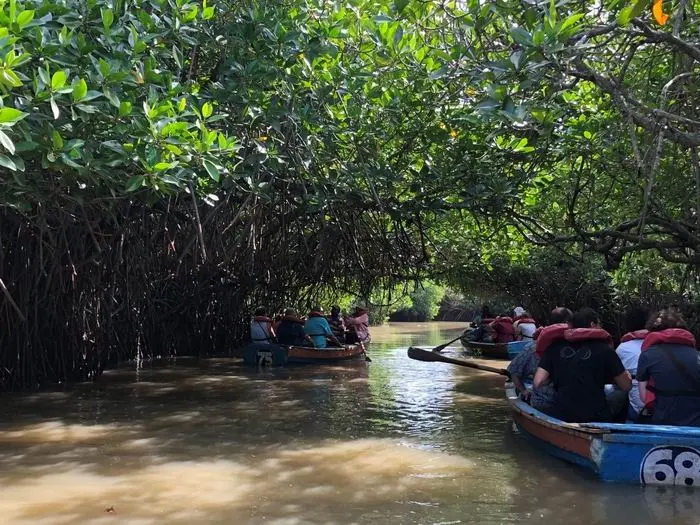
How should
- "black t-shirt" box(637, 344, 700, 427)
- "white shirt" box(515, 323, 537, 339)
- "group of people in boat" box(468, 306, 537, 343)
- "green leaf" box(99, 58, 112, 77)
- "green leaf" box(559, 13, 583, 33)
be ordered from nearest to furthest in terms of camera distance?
"green leaf" box(559, 13, 583, 33)
"green leaf" box(99, 58, 112, 77)
"black t-shirt" box(637, 344, 700, 427)
"white shirt" box(515, 323, 537, 339)
"group of people in boat" box(468, 306, 537, 343)

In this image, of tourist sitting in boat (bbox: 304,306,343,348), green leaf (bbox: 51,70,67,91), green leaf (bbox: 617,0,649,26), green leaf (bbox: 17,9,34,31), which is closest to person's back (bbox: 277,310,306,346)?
tourist sitting in boat (bbox: 304,306,343,348)

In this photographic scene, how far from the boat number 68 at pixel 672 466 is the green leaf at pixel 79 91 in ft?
13.5

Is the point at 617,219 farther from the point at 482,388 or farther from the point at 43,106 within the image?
the point at 43,106

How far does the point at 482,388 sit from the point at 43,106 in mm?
7766

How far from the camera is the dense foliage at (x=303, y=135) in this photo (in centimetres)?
371

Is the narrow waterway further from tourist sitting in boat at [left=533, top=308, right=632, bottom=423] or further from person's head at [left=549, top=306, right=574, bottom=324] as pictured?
person's head at [left=549, top=306, right=574, bottom=324]

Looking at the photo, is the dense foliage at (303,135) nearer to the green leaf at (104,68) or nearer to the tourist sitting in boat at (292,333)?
the green leaf at (104,68)

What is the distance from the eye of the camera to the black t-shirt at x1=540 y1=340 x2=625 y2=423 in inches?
188

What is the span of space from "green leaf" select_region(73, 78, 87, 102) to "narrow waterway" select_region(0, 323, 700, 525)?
2.40 meters

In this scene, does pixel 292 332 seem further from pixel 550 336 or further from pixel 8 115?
pixel 8 115

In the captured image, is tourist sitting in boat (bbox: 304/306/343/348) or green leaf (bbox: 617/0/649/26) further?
tourist sitting in boat (bbox: 304/306/343/348)

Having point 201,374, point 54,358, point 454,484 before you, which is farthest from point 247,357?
point 454,484

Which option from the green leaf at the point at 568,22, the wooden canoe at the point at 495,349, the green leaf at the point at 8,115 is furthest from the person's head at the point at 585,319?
the wooden canoe at the point at 495,349

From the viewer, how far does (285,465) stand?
5051 millimetres
